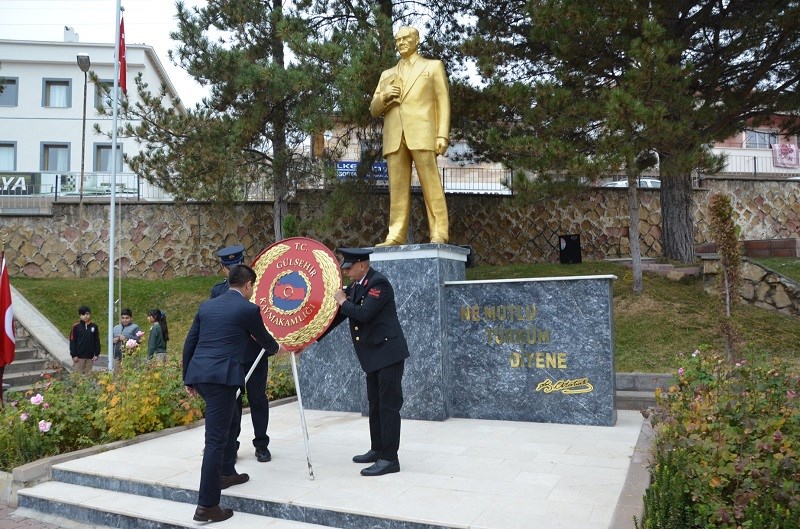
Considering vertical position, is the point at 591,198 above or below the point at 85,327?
above

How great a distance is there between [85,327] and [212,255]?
6.74 metres

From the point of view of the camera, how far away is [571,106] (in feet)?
37.8

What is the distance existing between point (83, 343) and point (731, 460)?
9.94 m

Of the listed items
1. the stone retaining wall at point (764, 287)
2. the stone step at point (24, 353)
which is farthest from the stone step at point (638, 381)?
the stone step at point (24, 353)

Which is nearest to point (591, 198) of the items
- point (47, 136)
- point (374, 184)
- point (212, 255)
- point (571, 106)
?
point (374, 184)

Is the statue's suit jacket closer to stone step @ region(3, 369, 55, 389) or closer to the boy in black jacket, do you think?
the boy in black jacket

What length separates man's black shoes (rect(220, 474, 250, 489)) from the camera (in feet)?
16.6

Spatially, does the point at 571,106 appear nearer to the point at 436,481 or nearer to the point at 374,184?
the point at 374,184

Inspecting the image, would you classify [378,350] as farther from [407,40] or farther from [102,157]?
[102,157]

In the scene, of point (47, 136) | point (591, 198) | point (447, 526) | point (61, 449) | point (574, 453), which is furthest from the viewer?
point (47, 136)

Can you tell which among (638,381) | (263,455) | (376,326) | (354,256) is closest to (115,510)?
(263,455)

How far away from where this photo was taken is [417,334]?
7.48 metres

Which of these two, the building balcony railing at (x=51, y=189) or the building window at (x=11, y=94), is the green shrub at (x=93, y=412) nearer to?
the building balcony railing at (x=51, y=189)

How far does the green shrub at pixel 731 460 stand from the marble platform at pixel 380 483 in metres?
0.42
